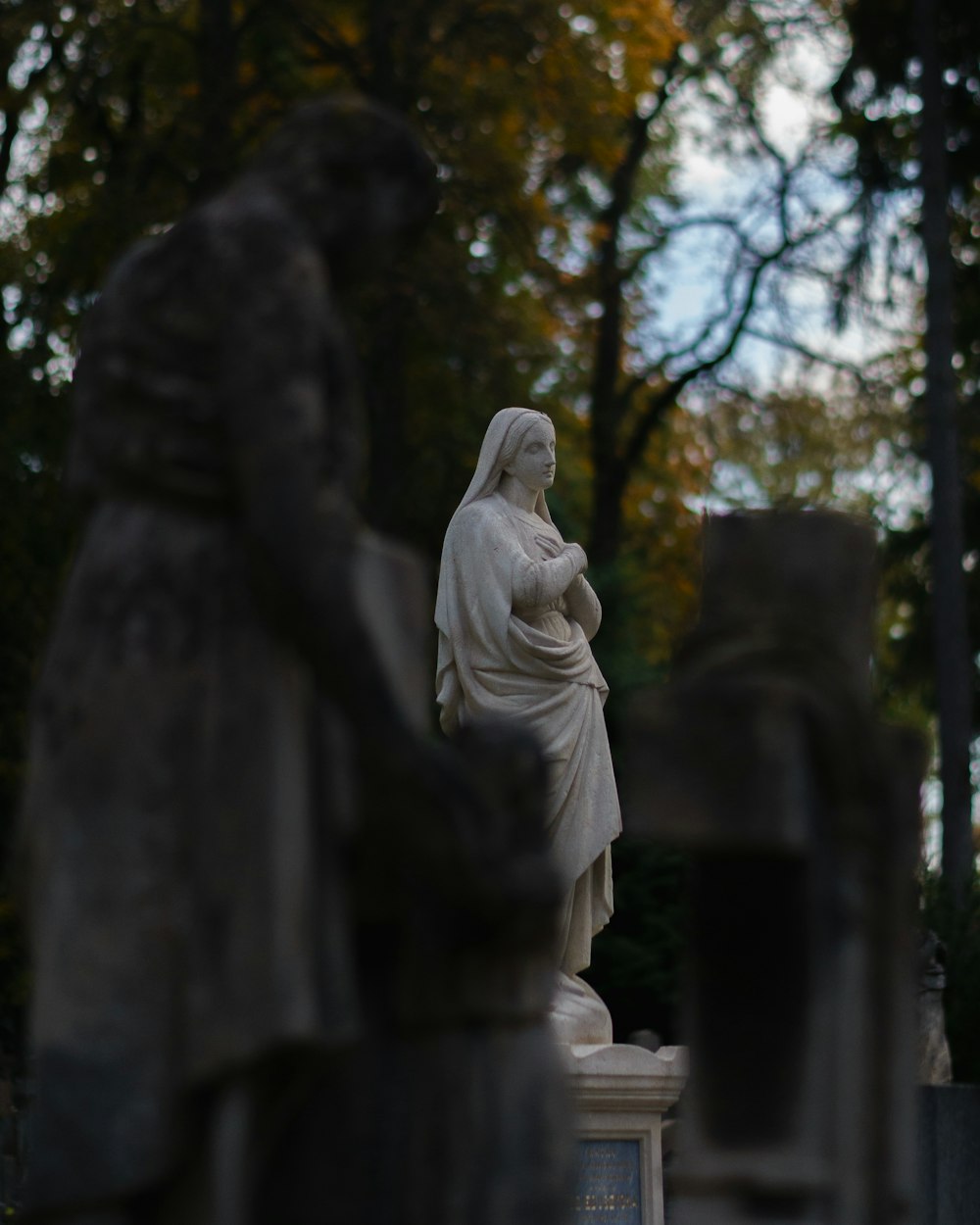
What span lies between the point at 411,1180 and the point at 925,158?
21.0 metres

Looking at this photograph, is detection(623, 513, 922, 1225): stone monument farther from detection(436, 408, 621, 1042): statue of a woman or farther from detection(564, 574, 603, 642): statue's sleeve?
detection(564, 574, 603, 642): statue's sleeve

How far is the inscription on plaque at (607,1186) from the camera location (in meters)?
10.6

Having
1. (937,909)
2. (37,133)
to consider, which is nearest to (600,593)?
(937,909)

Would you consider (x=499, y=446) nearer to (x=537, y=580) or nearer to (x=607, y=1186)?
(x=537, y=580)

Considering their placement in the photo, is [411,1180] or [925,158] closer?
[411,1180]

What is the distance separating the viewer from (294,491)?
404 cm

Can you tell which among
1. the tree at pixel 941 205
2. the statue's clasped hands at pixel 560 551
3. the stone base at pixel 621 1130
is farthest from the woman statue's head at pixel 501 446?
the tree at pixel 941 205

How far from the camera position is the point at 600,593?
22.1 meters

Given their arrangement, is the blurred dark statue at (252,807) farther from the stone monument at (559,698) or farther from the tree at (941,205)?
the tree at (941,205)

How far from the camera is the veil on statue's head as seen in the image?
1120 centimetres

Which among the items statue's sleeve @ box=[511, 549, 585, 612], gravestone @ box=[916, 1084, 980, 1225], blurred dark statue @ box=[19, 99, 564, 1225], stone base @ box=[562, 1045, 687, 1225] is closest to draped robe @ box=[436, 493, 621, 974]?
statue's sleeve @ box=[511, 549, 585, 612]

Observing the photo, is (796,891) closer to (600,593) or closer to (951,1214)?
(951,1214)

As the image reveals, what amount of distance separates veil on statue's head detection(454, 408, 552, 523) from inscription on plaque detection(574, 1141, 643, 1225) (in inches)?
111

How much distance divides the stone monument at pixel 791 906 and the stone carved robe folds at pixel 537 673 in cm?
626
